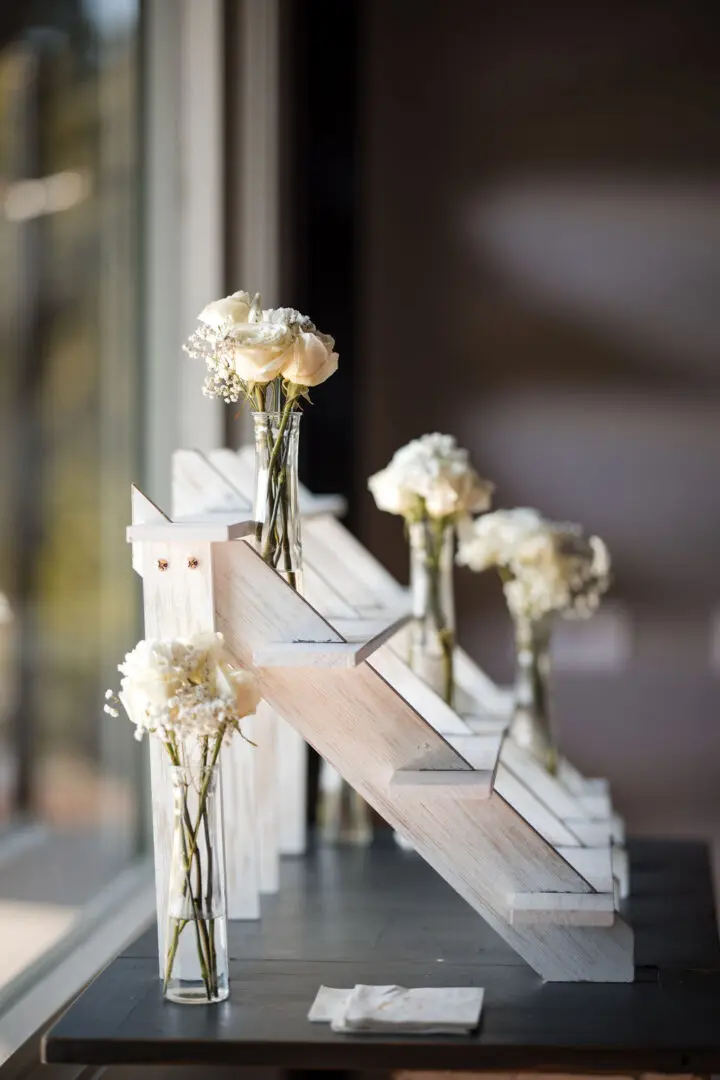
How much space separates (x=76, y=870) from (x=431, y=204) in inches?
70.5

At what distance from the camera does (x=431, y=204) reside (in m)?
3.33

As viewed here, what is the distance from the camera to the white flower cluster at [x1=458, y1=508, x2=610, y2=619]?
84.9 inches

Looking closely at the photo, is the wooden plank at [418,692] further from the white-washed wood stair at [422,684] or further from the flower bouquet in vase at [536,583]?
the flower bouquet in vase at [536,583]

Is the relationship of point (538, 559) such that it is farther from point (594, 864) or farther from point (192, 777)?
point (192, 777)

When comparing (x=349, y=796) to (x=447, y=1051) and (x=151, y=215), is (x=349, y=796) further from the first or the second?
(x=151, y=215)

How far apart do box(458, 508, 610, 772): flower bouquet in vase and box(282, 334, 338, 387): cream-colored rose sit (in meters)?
0.67

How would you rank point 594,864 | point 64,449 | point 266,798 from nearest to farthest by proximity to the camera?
point 594,864, point 266,798, point 64,449

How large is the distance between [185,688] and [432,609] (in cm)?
72

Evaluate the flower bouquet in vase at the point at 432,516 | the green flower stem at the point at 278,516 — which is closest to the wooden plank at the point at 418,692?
the flower bouquet in vase at the point at 432,516

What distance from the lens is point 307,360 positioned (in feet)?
4.99

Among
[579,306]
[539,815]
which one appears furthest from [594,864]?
[579,306]

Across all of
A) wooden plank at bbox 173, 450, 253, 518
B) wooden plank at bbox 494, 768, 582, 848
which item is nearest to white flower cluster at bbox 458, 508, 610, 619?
wooden plank at bbox 494, 768, 582, 848

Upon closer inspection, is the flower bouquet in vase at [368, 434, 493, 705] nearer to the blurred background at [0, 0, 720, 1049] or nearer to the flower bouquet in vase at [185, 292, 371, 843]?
the flower bouquet in vase at [185, 292, 371, 843]

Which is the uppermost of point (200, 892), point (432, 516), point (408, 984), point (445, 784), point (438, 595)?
point (432, 516)
